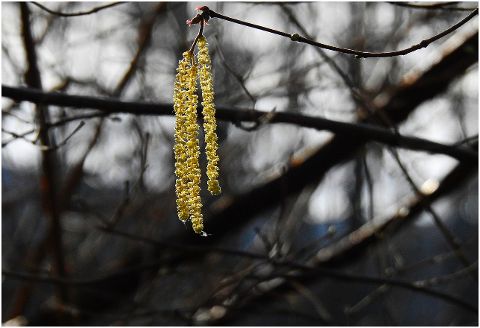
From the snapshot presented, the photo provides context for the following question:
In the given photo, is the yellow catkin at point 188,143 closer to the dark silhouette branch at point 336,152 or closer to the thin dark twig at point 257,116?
the thin dark twig at point 257,116

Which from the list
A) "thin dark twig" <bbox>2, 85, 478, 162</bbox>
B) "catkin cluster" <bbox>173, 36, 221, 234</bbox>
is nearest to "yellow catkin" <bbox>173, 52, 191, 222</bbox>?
"catkin cluster" <bbox>173, 36, 221, 234</bbox>

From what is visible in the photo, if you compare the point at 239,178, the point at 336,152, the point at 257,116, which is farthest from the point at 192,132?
the point at 239,178

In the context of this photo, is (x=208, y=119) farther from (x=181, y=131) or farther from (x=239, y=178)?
(x=239, y=178)

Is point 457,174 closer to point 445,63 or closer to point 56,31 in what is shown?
point 445,63

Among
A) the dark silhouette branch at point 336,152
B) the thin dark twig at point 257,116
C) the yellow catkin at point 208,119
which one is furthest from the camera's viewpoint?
the dark silhouette branch at point 336,152

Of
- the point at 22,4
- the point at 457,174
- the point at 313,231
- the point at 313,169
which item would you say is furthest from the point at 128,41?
the point at 313,231

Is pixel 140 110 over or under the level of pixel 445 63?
under

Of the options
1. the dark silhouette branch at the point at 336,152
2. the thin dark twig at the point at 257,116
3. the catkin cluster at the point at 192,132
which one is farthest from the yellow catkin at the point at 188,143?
the dark silhouette branch at the point at 336,152

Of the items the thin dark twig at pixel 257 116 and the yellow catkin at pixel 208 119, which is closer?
the yellow catkin at pixel 208 119
